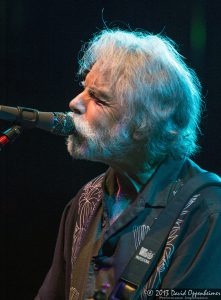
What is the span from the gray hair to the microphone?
24 cm

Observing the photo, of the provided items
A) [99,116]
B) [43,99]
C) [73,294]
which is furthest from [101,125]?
[43,99]

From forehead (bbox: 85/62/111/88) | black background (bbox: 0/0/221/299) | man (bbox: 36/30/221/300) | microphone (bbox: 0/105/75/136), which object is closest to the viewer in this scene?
microphone (bbox: 0/105/75/136)

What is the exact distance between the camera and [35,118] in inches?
49.4

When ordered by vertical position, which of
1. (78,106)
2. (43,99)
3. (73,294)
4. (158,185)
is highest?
(78,106)

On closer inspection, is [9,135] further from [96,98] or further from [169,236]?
[169,236]

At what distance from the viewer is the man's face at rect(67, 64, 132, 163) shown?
4.83 feet

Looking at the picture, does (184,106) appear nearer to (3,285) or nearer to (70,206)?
(70,206)

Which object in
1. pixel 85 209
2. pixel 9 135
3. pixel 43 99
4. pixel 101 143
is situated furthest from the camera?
pixel 43 99

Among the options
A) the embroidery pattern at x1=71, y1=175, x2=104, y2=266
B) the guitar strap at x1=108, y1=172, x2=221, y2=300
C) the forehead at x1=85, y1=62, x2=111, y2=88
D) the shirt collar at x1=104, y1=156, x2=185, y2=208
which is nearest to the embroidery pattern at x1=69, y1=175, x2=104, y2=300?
the embroidery pattern at x1=71, y1=175, x2=104, y2=266

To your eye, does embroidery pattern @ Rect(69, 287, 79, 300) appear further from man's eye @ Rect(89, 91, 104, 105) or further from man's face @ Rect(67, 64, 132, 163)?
man's eye @ Rect(89, 91, 104, 105)

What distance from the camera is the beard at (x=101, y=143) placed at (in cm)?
146

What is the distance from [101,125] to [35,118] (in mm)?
287

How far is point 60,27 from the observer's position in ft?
7.30

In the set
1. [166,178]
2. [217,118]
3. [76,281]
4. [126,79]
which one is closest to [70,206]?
[76,281]
